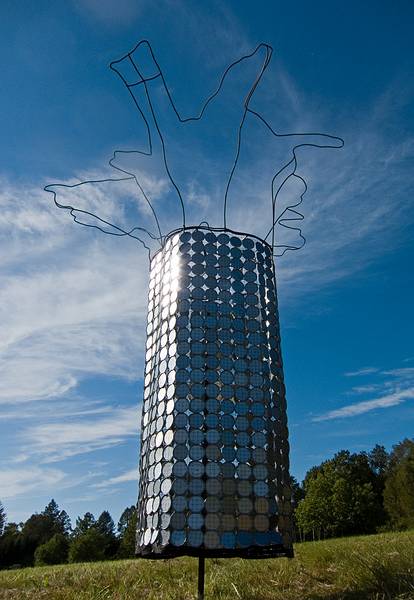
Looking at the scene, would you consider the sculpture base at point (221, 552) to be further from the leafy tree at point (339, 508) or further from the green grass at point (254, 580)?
the leafy tree at point (339, 508)

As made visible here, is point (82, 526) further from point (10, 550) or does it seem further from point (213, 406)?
point (213, 406)

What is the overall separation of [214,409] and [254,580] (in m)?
2.32

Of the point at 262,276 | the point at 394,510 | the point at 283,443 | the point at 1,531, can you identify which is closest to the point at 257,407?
the point at 283,443

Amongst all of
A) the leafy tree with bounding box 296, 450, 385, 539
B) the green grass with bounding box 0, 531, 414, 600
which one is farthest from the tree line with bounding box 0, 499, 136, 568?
the green grass with bounding box 0, 531, 414, 600

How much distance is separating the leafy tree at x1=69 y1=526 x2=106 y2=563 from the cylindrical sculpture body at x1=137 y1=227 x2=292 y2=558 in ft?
108

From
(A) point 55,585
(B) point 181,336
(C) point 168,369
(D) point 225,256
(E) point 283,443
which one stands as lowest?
(A) point 55,585

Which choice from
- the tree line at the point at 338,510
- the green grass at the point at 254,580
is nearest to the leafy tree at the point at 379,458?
the tree line at the point at 338,510

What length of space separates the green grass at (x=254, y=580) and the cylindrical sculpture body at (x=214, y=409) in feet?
1.92

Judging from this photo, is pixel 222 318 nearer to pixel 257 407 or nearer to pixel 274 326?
pixel 274 326

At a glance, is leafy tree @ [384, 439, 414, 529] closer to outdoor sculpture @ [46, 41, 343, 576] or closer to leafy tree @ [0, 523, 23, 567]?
outdoor sculpture @ [46, 41, 343, 576]

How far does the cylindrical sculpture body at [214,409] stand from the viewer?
5266 millimetres

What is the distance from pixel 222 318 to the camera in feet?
20.8

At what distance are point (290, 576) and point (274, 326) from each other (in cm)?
337

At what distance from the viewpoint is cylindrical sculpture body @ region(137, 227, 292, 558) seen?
5266 millimetres
